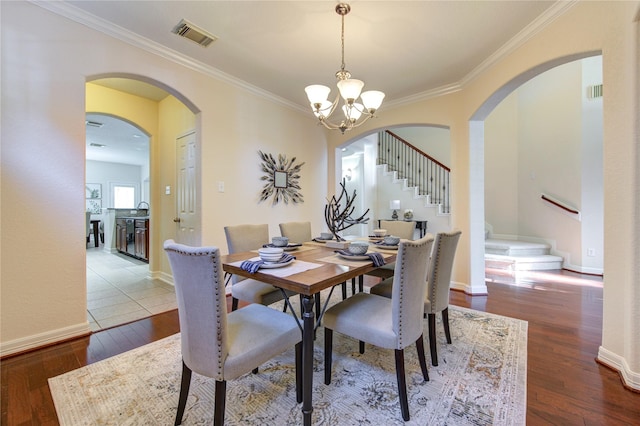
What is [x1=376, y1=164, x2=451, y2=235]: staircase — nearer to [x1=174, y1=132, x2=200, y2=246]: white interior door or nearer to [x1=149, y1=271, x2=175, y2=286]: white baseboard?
[x1=174, y1=132, x2=200, y2=246]: white interior door

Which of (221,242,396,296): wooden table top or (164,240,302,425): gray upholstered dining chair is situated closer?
(164,240,302,425): gray upholstered dining chair

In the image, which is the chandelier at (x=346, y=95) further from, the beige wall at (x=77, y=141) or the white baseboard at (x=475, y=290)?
the white baseboard at (x=475, y=290)

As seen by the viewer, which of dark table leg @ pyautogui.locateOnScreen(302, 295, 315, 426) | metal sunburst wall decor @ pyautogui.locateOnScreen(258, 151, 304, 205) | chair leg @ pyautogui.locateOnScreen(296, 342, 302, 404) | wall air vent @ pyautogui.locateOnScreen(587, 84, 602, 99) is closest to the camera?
dark table leg @ pyautogui.locateOnScreen(302, 295, 315, 426)

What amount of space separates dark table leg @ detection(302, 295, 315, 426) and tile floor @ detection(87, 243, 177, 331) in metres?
2.19

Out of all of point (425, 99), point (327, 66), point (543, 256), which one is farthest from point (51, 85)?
point (543, 256)

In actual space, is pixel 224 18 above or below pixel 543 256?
above

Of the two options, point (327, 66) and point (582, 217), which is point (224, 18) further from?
point (582, 217)

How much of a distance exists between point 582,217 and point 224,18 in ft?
19.6

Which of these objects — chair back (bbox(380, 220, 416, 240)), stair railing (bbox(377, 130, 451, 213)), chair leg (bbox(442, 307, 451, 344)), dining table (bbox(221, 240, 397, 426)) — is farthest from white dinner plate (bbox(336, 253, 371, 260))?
stair railing (bbox(377, 130, 451, 213))

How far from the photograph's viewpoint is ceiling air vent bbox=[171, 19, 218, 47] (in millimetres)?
2379

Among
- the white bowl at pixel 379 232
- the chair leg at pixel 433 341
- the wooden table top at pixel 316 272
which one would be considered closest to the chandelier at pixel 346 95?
the white bowl at pixel 379 232

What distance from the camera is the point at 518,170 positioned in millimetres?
5773

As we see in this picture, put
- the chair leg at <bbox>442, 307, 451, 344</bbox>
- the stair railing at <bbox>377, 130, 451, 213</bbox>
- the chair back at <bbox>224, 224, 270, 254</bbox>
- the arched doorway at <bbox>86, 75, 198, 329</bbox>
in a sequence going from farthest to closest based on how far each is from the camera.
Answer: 1. the stair railing at <bbox>377, 130, 451, 213</bbox>
2. the arched doorway at <bbox>86, 75, 198, 329</bbox>
3. the chair back at <bbox>224, 224, 270, 254</bbox>
4. the chair leg at <bbox>442, 307, 451, 344</bbox>

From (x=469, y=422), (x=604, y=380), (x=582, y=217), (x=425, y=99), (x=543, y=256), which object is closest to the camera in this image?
(x=469, y=422)
